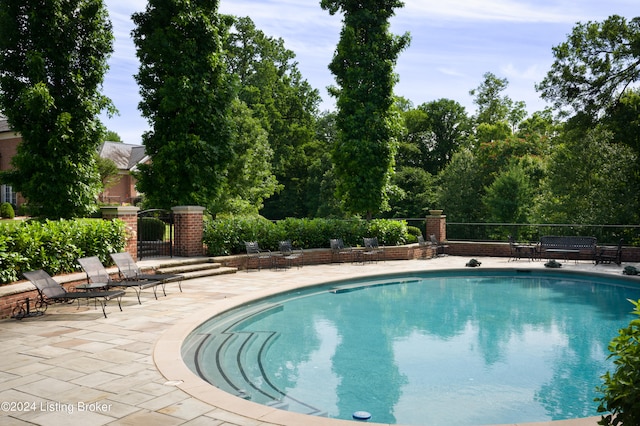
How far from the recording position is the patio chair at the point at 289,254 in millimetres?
16989

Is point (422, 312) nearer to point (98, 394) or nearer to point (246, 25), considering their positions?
point (98, 394)

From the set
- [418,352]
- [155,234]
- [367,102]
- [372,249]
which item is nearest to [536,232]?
[372,249]

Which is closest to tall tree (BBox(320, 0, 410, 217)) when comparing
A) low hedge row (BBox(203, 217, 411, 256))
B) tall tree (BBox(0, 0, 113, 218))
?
low hedge row (BBox(203, 217, 411, 256))

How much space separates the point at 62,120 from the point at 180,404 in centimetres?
1258

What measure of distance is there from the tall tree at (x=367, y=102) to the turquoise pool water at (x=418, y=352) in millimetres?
7970

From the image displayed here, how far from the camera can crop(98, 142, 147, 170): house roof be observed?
50.6 m

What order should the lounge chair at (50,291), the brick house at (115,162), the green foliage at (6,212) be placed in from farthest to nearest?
the brick house at (115,162) < the green foliage at (6,212) < the lounge chair at (50,291)

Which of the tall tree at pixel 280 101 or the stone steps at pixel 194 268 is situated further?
the tall tree at pixel 280 101

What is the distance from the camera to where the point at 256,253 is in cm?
1678

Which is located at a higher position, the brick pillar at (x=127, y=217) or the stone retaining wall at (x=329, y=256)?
the brick pillar at (x=127, y=217)

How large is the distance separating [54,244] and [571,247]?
1791 centimetres

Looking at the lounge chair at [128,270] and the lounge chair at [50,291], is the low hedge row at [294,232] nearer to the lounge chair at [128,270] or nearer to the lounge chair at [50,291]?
the lounge chair at [128,270]

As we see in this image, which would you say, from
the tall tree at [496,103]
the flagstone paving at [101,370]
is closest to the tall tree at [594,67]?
the flagstone paving at [101,370]

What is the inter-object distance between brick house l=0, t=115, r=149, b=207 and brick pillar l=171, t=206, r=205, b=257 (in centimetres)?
2232
